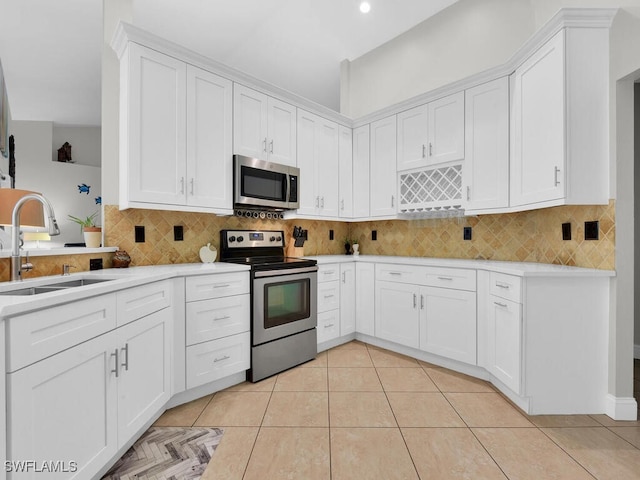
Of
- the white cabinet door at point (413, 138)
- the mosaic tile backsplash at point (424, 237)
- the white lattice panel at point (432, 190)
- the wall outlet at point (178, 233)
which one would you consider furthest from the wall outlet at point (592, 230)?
the wall outlet at point (178, 233)

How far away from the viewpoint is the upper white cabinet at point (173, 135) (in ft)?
7.04

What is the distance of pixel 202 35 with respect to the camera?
3.55 metres

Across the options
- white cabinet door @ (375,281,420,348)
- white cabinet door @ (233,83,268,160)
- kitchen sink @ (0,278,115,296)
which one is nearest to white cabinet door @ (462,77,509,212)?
white cabinet door @ (375,281,420,348)

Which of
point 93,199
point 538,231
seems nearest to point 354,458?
point 538,231

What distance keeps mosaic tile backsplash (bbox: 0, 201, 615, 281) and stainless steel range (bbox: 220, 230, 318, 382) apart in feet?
0.60

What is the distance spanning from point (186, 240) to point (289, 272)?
95cm

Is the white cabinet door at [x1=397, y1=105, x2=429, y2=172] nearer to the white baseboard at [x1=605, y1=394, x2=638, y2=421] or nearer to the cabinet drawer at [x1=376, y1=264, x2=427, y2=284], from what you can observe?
the cabinet drawer at [x1=376, y1=264, x2=427, y2=284]

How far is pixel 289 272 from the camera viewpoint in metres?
2.68

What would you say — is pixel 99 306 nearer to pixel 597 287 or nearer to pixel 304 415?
pixel 304 415

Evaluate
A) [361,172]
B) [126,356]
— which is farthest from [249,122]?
[126,356]

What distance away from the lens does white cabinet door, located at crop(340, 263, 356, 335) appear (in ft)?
10.8

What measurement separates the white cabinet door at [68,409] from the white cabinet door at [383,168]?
280cm

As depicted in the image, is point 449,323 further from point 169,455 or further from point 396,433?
point 169,455

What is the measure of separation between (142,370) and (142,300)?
1.25ft
